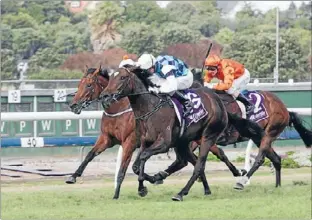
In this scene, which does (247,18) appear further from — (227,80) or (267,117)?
(227,80)

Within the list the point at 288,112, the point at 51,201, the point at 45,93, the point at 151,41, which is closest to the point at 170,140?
the point at 51,201

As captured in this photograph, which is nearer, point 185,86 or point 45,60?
point 185,86

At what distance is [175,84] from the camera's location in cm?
961

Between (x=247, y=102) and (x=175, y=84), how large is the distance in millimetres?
1724

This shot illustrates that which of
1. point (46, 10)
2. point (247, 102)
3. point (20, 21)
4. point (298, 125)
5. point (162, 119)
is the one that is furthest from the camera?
point (46, 10)

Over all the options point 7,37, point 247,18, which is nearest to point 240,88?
point 7,37

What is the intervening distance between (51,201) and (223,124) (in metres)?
1.97

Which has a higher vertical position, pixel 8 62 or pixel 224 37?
pixel 224 37

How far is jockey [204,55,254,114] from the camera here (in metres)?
10.6

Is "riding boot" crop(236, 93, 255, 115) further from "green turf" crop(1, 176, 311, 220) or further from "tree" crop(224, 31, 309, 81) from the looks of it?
"tree" crop(224, 31, 309, 81)

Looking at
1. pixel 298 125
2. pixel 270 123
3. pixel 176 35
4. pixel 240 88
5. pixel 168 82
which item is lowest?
pixel 176 35

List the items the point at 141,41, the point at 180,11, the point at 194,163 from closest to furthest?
1. the point at 194,163
2. the point at 141,41
3. the point at 180,11

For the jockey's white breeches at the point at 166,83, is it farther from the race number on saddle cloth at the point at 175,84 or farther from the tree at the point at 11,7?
the tree at the point at 11,7

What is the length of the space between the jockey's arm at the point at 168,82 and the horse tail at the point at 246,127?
118 cm
